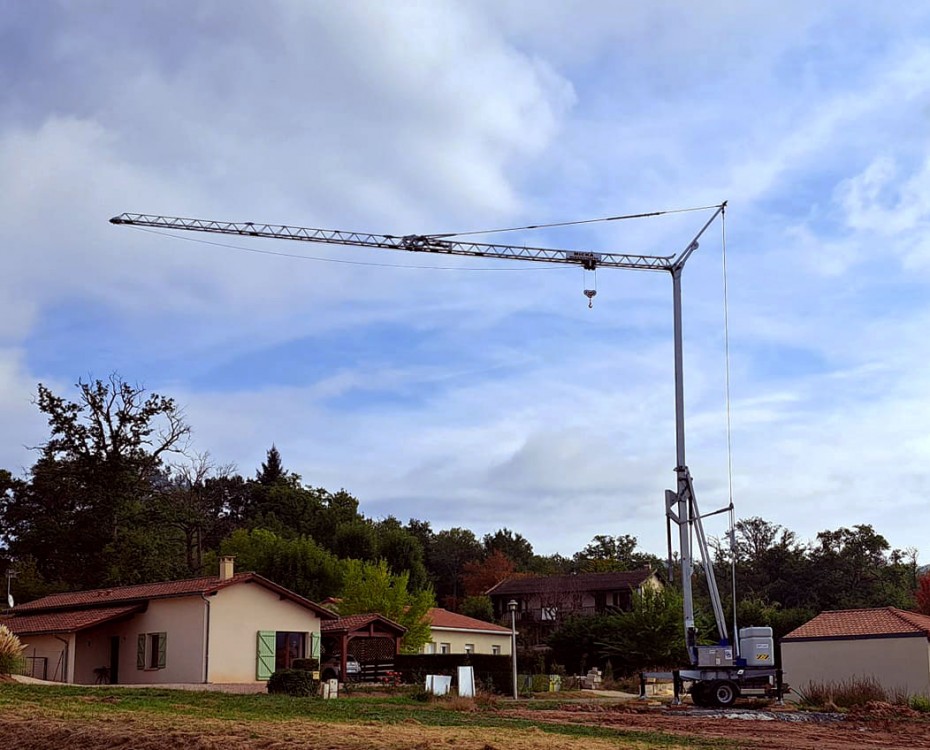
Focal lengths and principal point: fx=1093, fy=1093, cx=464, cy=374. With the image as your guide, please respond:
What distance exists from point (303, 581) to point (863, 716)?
33.7m

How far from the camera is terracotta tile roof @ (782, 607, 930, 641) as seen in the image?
1368 inches

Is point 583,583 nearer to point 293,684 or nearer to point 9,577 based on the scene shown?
point 9,577

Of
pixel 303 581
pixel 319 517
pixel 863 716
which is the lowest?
pixel 863 716

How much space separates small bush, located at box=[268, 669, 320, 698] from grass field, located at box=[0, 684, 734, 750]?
3943mm

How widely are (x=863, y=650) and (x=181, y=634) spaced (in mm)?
22239

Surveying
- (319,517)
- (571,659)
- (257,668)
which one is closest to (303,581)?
(571,659)

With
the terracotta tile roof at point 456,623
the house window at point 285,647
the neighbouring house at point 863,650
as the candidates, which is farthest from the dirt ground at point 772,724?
the terracotta tile roof at point 456,623

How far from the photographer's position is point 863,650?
35375 millimetres

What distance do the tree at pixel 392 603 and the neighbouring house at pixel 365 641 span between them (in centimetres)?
458

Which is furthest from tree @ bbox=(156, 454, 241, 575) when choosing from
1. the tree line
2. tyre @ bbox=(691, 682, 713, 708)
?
tyre @ bbox=(691, 682, 713, 708)

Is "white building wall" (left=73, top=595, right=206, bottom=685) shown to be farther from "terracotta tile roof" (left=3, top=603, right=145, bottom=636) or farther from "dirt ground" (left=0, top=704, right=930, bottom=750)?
"dirt ground" (left=0, top=704, right=930, bottom=750)

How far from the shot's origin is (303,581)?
53000mm

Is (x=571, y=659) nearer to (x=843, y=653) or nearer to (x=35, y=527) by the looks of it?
(x=843, y=653)

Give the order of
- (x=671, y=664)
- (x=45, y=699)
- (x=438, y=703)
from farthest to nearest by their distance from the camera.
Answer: (x=671, y=664) < (x=438, y=703) < (x=45, y=699)
